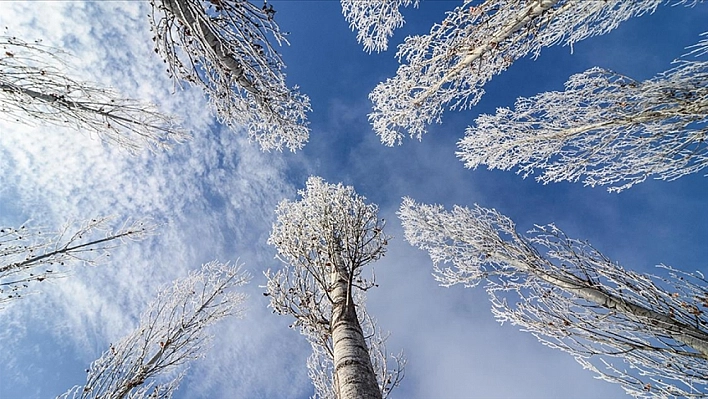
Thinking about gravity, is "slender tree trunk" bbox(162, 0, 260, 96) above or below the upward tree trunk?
above

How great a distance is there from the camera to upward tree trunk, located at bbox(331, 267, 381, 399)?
3504 millimetres

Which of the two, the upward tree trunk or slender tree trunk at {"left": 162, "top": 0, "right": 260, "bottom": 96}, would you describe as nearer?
slender tree trunk at {"left": 162, "top": 0, "right": 260, "bottom": 96}

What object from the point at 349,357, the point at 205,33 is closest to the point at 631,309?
the point at 349,357

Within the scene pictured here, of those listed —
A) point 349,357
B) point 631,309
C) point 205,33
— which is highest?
point 205,33

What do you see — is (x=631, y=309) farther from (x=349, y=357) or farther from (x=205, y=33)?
(x=205, y=33)

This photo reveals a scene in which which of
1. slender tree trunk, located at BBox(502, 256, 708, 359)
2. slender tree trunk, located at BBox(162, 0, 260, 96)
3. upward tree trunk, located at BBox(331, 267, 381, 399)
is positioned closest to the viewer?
slender tree trunk, located at BBox(162, 0, 260, 96)

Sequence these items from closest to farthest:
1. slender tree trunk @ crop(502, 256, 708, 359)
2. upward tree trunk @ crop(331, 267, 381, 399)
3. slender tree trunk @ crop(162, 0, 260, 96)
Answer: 1. slender tree trunk @ crop(162, 0, 260, 96)
2. upward tree trunk @ crop(331, 267, 381, 399)
3. slender tree trunk @ crop(502, 256, 708, 359)

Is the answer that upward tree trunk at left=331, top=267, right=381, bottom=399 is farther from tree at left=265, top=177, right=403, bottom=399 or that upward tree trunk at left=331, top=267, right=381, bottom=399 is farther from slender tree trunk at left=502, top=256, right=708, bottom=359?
slender tree trunk at left=502, top=256, right=708, bottom=359

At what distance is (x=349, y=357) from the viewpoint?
3859 millimetres

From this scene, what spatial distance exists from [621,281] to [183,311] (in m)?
8.47

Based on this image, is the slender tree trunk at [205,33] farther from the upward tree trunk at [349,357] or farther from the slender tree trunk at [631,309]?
the slender tree trunk at [631,309]

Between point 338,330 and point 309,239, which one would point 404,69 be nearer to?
point 309,239

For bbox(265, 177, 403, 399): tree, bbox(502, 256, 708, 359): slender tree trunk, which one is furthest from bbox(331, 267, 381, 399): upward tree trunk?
bbox(502, 256, 708, 359): slender tree trunk

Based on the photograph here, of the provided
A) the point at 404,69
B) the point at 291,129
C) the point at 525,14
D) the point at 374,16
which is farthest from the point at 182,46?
the point at 525,14
